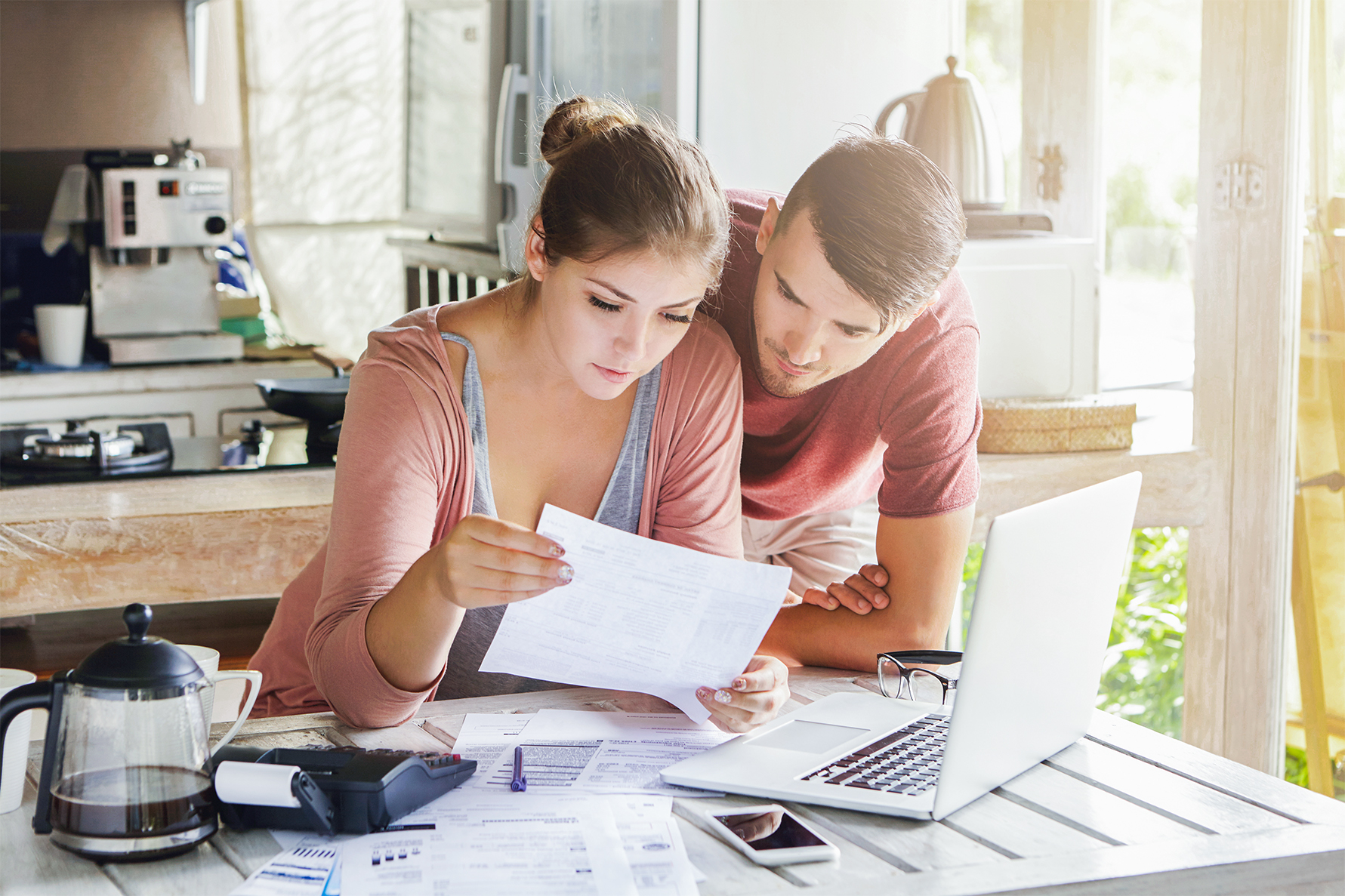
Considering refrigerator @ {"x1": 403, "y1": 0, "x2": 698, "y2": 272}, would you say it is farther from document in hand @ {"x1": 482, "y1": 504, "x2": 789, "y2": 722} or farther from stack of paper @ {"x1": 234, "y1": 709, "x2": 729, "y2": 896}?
stack of paper @ {"x1": 234, "y1": 709, "x2": 729, "y2": 896}

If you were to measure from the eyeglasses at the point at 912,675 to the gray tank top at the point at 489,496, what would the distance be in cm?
34

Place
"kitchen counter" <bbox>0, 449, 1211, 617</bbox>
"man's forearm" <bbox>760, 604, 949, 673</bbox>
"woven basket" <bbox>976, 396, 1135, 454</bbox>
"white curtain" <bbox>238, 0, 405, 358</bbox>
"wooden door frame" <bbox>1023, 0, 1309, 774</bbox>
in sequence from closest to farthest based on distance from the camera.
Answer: "man's forearm" <bbox>760, 604, 949, 673</bbox>
"kitchen counter" <bbox>0, 449, 1211, 617</bbox>
"wooden door frame" <bbox>1023, 0, 1309, 774</bbox>
"woven basket" <bbox>976, 396, 1135, 454</bbox>
"white curtain" <bbox>238, 0, 405, 358</bbox>

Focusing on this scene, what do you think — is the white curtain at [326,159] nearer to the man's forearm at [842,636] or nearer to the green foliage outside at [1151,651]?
the green foliage outside at [1151,651]

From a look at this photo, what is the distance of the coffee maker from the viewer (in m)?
3.52

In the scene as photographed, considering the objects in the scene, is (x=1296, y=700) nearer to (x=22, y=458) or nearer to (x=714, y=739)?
(x=714, y=739)

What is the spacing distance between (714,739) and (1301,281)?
5.85 ft

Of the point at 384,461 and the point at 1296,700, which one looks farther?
the point at 1296,700

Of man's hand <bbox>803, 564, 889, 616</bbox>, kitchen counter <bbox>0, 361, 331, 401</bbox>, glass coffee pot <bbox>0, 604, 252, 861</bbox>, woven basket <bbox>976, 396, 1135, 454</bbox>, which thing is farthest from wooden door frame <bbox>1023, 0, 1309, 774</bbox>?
kitchen counter <bbox>0, 361, 331, 401</bbox>

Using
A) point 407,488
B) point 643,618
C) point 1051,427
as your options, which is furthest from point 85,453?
point 1051,427

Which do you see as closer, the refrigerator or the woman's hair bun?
the woman's hair bun

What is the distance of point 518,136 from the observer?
12.4 ft

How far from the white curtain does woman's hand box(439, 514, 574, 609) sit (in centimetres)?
380

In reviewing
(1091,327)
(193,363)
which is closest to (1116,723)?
(1091,327)

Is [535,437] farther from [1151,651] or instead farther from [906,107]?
[1151,651]
